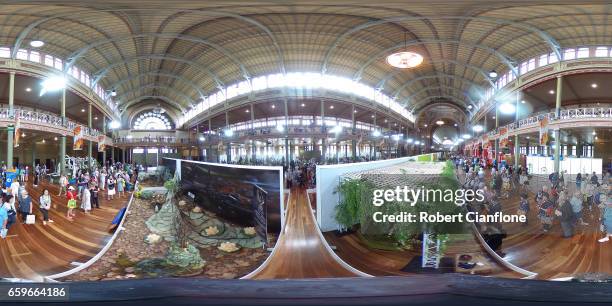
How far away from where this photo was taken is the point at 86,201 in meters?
1.53

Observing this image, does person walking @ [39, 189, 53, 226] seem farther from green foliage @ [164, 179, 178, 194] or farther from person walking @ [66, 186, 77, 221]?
green foliage @ [164, 179, 178, 194]

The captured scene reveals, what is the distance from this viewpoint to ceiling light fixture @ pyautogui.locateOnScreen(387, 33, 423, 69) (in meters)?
1.77

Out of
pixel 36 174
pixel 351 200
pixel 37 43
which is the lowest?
pixel 351 200

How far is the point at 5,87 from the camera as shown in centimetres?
165

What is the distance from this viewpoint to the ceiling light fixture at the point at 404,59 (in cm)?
177

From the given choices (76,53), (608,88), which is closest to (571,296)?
(608,88)

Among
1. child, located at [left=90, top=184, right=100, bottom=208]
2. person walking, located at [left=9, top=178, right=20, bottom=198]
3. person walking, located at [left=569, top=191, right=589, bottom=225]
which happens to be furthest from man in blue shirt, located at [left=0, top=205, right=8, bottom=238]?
person walking, located at [left=569, top=191, right=589, bottom=225]

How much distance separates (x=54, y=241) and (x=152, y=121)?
750 mm

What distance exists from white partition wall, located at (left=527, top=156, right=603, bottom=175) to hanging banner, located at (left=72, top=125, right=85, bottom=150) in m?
2.51

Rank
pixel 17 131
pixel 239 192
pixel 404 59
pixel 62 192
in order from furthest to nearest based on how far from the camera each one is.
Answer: pixel 404 59, pixel 17 131, pixel 62 192, pixel 239 192

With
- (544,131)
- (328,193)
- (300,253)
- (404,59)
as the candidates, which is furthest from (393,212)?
(544,131)

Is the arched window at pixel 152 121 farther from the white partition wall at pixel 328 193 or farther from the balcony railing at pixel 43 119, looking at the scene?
the white partition wall at pixel 328 193

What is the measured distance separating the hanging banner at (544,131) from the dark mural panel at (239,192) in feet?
5.01

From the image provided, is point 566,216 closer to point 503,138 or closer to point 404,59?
point 503,138
